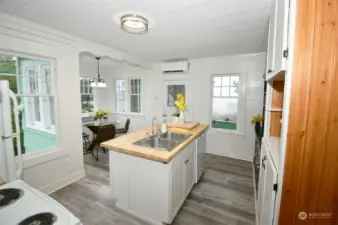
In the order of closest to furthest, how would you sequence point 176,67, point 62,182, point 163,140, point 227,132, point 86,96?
point 163,140
point 62,182
point 227,132
point 176,67
point 86,96

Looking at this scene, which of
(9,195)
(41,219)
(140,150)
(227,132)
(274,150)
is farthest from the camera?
(227,132)

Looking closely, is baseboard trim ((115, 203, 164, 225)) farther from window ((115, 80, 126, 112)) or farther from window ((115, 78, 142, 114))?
window ((115, 80, 126, 112))

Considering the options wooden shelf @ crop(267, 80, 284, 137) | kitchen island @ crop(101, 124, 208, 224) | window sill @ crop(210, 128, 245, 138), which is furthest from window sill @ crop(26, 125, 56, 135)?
window sill @ crop(210, 128, 245, 138)

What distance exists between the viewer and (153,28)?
2275mm

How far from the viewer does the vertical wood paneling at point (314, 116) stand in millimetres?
809

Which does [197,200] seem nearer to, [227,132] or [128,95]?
[227,132]

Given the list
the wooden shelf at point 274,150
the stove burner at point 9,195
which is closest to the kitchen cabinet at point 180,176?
the wooden shelf at point 274,150

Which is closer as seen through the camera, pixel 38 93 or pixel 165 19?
pixel 165 19

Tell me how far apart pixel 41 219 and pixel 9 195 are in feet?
1.33

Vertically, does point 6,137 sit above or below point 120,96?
below

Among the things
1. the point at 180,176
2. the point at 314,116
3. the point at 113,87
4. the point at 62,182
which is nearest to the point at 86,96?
the point at 113,87

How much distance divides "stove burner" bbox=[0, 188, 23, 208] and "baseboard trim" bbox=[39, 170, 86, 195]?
5.41ft

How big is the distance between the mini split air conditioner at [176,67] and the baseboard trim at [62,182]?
3.16 meters

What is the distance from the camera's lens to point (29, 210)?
2.93 ft
